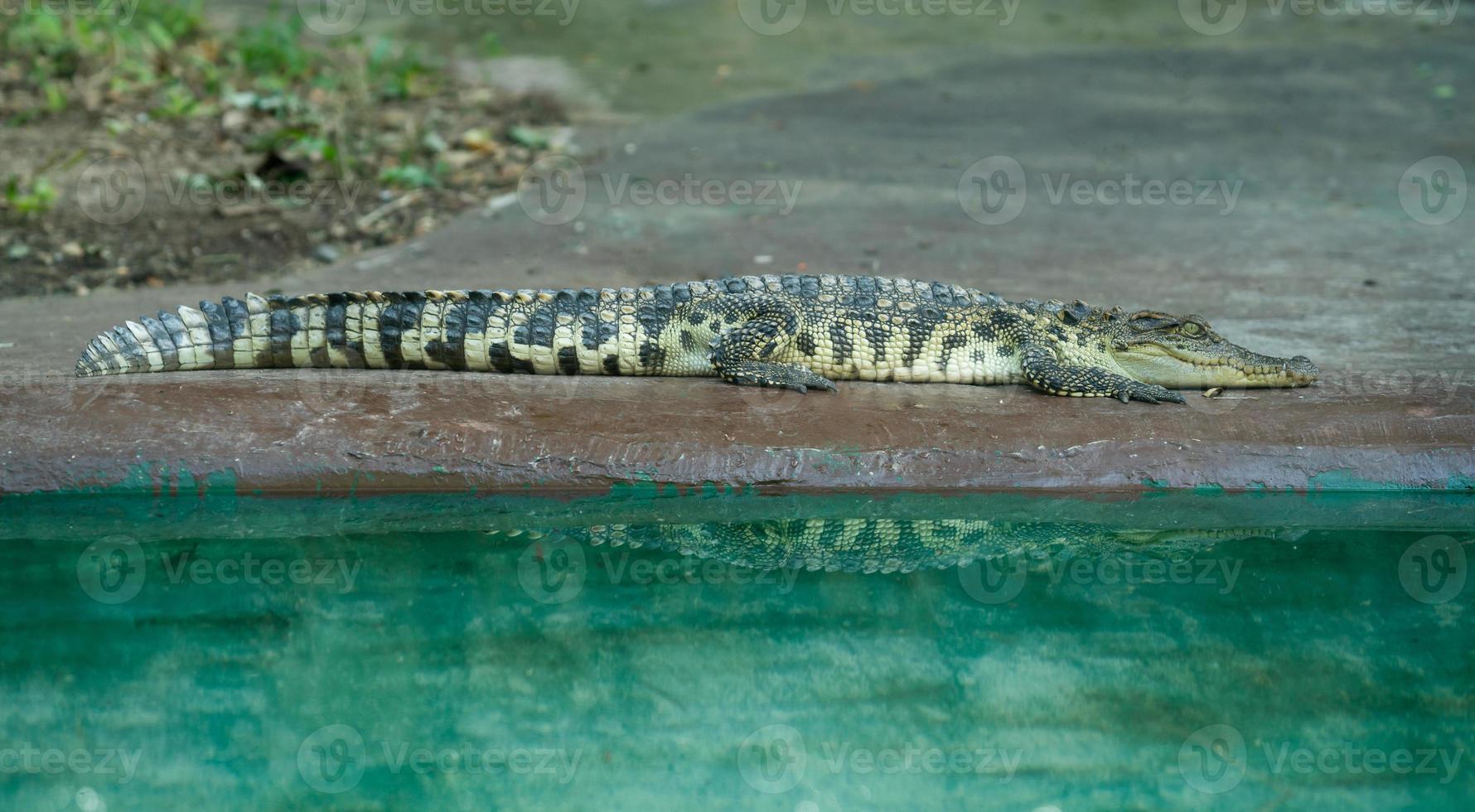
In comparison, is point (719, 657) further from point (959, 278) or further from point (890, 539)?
point (959, 278)

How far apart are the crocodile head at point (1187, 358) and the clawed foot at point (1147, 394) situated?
0.58 ft

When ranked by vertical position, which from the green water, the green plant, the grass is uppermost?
the grass

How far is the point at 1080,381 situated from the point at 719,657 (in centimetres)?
221

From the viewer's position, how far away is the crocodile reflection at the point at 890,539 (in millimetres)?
4461

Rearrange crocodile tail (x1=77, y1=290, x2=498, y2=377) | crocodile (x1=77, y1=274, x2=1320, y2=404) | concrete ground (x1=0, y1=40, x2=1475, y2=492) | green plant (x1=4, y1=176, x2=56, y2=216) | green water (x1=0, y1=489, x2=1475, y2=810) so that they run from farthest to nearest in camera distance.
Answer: green plant (x1=4, y1=176, x2=56, y2=216) < crocodile (x1=77, y1=274, x2=1320, y2=404) < crocodile tail (x1=77, y1=290, x2=498, y2=377) < concrete ground (x1=0, y1=40, x2=1475, y2=492) < green water (x1=0, y1=489, x2=1475, y2=810)

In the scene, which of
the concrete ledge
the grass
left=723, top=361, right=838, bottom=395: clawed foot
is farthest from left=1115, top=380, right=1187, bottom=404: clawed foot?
A: the grass

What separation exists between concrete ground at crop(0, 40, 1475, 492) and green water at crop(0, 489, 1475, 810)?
153 mm

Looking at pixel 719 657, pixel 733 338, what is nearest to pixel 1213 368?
pixel 733 338

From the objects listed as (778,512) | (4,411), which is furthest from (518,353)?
(4,411)

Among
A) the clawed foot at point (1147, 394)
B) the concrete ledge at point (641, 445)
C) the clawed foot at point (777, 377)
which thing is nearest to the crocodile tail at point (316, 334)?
the concrete ledge at point (641, 445)

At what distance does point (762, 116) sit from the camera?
33.4ft

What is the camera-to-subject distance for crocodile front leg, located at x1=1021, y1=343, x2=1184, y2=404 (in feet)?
17.1

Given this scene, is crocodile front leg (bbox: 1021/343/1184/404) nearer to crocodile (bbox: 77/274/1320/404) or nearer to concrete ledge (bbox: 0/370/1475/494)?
crocodile (bbox: 77/274/1320/404)

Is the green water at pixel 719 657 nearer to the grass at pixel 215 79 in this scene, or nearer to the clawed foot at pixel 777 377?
the clawed foot at pixel 777 377
